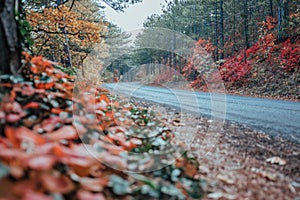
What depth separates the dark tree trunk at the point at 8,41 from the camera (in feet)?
7.01

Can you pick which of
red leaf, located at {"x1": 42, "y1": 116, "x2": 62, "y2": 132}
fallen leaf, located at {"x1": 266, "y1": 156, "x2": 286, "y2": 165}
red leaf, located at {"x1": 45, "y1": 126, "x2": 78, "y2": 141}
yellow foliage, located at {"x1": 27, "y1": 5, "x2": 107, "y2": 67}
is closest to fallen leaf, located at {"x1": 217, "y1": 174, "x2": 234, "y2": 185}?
fallen leaf, located at {"x1": 266, "y1": 156, "x2": 286, "y2": 165}

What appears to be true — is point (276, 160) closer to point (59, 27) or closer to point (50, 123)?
point (50, 123)

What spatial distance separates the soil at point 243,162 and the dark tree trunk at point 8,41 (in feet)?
6.65

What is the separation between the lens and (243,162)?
2693 millimetres

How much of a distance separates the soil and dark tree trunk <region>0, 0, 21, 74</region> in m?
2.03

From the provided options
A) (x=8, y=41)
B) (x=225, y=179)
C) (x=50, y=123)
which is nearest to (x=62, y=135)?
(x=50, y=123)

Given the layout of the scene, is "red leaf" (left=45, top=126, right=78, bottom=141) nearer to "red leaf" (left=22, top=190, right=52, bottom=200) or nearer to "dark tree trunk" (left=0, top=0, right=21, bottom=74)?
"red leaf" (left=22, top=190, right=52, bottom=200)

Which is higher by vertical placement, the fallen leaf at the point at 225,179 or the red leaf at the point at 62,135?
the red leaf at the point at 62,135

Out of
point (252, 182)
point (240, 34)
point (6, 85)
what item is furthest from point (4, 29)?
point (240, 34)

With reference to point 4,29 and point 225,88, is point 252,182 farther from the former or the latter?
point 225,88

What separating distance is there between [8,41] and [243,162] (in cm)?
269

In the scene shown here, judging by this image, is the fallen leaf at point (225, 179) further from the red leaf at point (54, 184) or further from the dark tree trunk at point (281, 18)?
the dark tree trunk at point (281, 18)

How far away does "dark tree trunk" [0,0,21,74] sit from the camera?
2.14 m

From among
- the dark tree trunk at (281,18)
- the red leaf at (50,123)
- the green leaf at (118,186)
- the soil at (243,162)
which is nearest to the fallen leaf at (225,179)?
the soil at (243,162)
